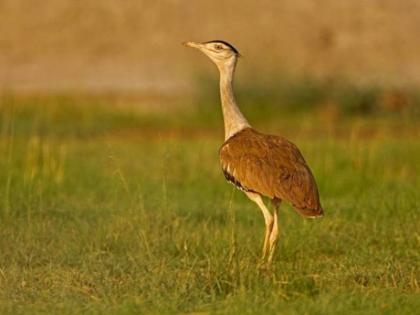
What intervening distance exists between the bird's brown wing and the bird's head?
1.62 feet

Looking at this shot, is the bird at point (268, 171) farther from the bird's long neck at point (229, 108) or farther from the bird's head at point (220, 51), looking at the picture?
the bird's head at point (220, 51)

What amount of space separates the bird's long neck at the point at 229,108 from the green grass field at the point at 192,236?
418 mm

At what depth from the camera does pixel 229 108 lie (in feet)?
24.6

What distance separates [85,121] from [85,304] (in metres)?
9.12

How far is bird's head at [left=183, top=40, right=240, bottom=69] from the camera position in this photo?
7574 millimetres

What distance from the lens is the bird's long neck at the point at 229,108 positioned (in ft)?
24.4

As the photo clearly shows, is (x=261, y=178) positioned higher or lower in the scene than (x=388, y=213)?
higher

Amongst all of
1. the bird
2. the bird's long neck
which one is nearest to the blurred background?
the bird

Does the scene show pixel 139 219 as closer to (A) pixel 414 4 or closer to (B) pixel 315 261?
(B) pixel 315 261

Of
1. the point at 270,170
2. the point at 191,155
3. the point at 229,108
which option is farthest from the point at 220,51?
the point at 191,155

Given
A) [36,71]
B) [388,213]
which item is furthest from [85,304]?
[36,71]

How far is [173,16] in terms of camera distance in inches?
896

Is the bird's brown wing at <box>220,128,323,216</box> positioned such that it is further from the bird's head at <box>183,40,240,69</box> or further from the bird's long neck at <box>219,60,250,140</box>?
the bird's head at <box>183,40,240,69</box>

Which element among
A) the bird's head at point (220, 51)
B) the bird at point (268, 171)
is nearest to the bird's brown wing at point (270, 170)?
the bird at point (268, 171)
